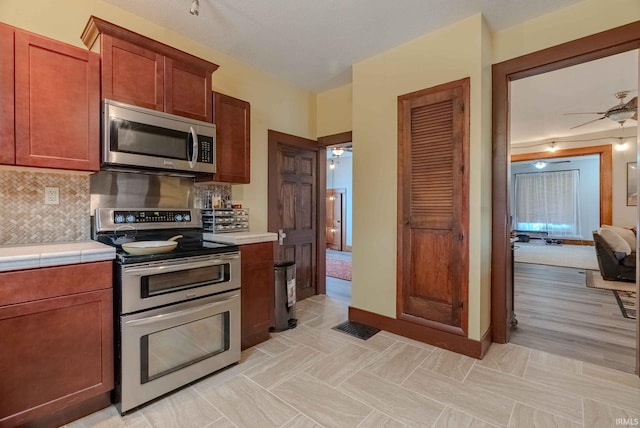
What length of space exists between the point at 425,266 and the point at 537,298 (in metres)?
2.55

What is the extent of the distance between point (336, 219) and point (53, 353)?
7.88 meters

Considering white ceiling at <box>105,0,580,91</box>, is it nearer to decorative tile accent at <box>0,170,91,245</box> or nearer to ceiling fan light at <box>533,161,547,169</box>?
decorative tile accent at <box>0,170,91,245</box>

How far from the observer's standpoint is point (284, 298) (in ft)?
10.1

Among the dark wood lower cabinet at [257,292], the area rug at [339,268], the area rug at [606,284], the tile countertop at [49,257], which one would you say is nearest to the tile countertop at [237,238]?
the dark wood lower cabinet at [257,292]

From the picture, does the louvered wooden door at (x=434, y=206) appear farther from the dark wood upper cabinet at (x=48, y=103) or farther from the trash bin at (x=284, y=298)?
the dark wood upper cabinet at (x=48, y=103)

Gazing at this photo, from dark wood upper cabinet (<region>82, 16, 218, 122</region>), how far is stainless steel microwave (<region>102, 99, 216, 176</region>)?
0.32ft

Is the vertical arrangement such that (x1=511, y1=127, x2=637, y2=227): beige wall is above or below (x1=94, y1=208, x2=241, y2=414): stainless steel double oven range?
above

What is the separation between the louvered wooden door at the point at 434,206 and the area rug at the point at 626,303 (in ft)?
8.12

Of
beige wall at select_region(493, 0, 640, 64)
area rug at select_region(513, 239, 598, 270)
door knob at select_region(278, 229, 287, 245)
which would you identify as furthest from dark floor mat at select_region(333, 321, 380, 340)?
area rug at select_region(513, 239, 598, 270)

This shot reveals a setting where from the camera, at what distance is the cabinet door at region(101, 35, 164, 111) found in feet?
6.58

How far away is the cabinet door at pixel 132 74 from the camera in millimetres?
2006

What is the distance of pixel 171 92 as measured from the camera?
2.31m

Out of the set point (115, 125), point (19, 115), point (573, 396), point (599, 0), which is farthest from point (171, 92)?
point (573, 396)

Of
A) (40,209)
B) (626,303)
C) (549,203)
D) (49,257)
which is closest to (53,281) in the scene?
(49,257)
